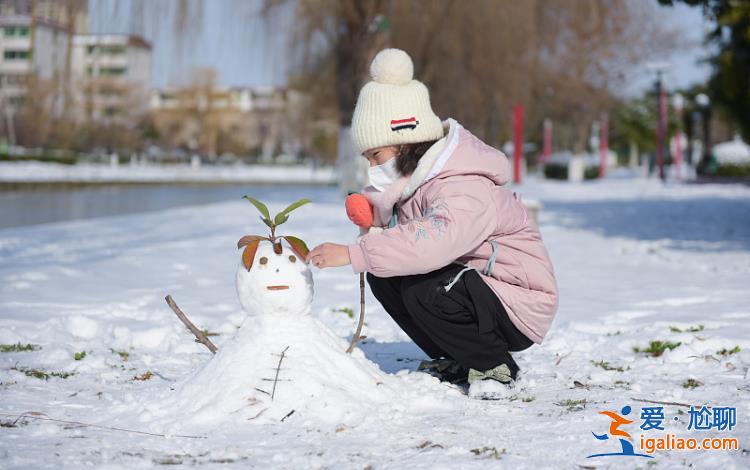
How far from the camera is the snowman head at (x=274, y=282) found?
2750 millimetres

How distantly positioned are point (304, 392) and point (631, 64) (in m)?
28.9

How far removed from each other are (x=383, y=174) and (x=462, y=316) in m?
0.59

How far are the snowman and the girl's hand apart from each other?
0.39ft

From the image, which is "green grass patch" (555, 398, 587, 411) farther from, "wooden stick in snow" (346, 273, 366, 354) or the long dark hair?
the long dark hair

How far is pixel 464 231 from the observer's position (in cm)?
279

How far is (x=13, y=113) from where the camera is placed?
4691 cm

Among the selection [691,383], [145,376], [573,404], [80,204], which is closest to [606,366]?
[691,383]

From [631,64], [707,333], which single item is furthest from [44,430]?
[631,64]

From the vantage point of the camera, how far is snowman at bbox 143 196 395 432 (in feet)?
8.45

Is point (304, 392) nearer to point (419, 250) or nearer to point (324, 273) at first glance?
point (419, 250)

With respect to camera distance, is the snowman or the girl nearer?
the snowman

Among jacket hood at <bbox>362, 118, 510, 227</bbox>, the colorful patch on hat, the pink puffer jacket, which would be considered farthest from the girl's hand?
the colorful patch on hat

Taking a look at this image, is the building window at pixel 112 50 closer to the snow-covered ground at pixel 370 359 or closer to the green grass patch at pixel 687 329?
the snow-covered ground at pixel 370 359

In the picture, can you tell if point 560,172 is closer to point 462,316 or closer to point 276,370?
point 462,316
